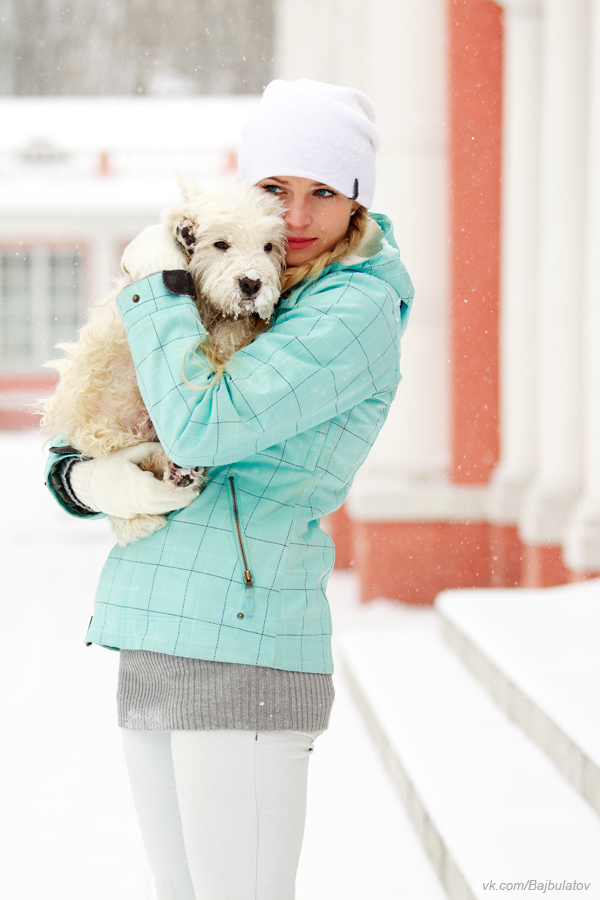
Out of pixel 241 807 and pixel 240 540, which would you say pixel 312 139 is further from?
pixel 241 807

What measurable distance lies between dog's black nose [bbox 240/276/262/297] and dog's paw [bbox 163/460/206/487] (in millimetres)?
257

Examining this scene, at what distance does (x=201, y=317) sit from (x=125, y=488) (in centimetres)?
29

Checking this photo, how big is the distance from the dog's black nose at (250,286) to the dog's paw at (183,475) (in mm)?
257

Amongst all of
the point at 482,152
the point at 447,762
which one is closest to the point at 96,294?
the point at 482,152

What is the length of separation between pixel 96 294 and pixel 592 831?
42.5 feet

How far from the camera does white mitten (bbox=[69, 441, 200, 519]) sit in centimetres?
122

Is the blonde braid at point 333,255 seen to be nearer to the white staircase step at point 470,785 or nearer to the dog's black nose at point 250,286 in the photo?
the dog's black nose at point 250,286

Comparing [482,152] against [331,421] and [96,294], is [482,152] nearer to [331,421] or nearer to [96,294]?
[331,421]

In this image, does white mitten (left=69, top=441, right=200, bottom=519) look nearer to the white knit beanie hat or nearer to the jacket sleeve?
the jacket sleeve

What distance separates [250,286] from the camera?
1.25 meters

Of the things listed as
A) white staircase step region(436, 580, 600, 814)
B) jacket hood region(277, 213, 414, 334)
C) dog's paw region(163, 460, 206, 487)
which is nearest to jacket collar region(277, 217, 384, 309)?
jacket hood region(277, 213, 414, 334)

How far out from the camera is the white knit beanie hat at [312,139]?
129 centimetres

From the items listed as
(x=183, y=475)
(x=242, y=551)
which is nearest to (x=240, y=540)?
(x=242, y=551)

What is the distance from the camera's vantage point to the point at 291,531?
4.03ft
